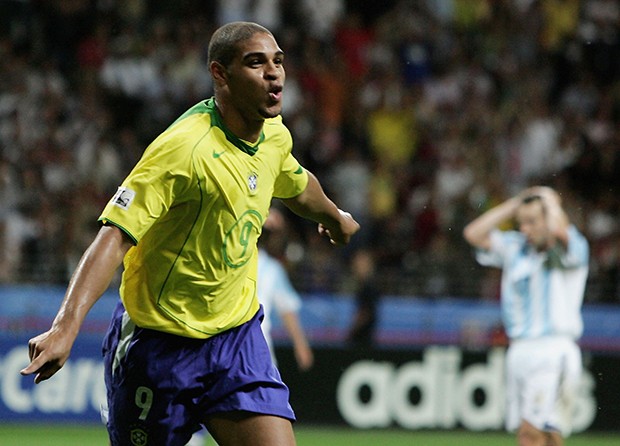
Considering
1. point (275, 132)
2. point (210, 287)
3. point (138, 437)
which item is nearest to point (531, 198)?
point (275, 132)

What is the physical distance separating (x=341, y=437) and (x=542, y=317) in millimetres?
4247

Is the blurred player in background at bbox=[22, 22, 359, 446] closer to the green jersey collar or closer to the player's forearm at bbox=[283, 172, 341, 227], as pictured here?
the green jersey collar

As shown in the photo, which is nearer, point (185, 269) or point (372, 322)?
point (185, 269)

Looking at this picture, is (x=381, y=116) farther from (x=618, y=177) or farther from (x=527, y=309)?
(x=527, y=309)

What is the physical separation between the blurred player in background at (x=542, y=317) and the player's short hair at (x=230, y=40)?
4147mm

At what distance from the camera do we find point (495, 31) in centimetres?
1653

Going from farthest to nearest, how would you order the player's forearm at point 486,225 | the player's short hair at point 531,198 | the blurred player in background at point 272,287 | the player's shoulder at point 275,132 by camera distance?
the blurred player in background at point 272,287 < the player's forearm at point 486,225 < the player's short hair at point 531,198 < the player's shoulder at point 275,132

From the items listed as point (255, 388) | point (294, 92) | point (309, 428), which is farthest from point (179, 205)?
point (294, 92)

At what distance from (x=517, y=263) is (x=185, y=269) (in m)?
4.33

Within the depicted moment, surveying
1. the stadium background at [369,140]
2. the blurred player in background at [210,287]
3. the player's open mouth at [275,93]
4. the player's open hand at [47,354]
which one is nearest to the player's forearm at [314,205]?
the blurred player in background at [210,287]

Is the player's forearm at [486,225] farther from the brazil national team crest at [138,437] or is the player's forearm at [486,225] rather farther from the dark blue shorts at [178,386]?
the brazil national team crest at [138,437]

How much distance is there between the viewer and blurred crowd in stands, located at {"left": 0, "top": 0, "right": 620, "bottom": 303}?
13.6 m

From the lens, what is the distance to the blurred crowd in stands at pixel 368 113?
13.6 metres

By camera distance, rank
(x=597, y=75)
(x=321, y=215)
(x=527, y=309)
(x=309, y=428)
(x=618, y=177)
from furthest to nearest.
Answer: (x=597, y=75) < (x=618, y=177) < (x=309, y=428) < (x=527, y=309) < (x=321, y=215)
